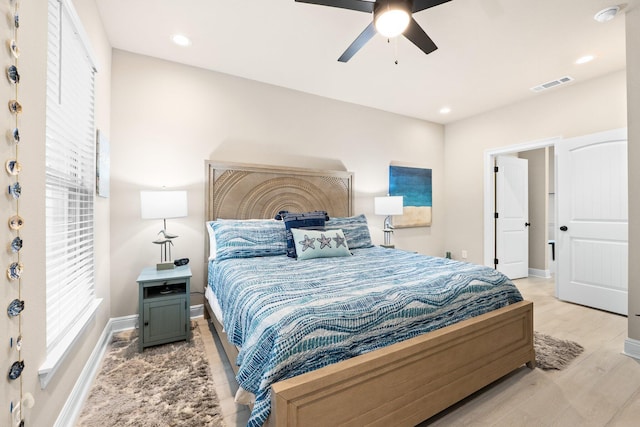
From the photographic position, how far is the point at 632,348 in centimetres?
224

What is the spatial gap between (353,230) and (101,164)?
95.4 inches

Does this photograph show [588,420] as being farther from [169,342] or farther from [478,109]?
[478,109]

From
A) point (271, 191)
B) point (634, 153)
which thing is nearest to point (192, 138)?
point (271, 191)

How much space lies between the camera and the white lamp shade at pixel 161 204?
246 cm

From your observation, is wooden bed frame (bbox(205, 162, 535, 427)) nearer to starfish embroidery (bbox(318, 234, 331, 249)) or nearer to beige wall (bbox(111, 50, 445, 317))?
starfish embroidery (bbox(318, 234, 331, 249))

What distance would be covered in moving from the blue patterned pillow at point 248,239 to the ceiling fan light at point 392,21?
6.26 ft

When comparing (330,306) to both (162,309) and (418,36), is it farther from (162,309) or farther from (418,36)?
(418,36)

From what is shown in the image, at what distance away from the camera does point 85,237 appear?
1.99 meters

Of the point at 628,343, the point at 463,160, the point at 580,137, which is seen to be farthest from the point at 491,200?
the point at 628,343

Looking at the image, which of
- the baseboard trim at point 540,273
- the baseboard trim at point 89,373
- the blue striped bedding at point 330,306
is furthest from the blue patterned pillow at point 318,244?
the baseboard trim at point 540,273

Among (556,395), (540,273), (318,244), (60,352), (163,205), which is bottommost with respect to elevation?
(556,395)

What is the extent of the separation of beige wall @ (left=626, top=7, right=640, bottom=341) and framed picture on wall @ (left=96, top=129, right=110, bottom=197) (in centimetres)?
415

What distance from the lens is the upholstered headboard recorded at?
3.14 metres

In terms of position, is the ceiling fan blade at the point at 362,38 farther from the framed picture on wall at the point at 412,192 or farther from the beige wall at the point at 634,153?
the framed picture on wall at the point at 412,192
